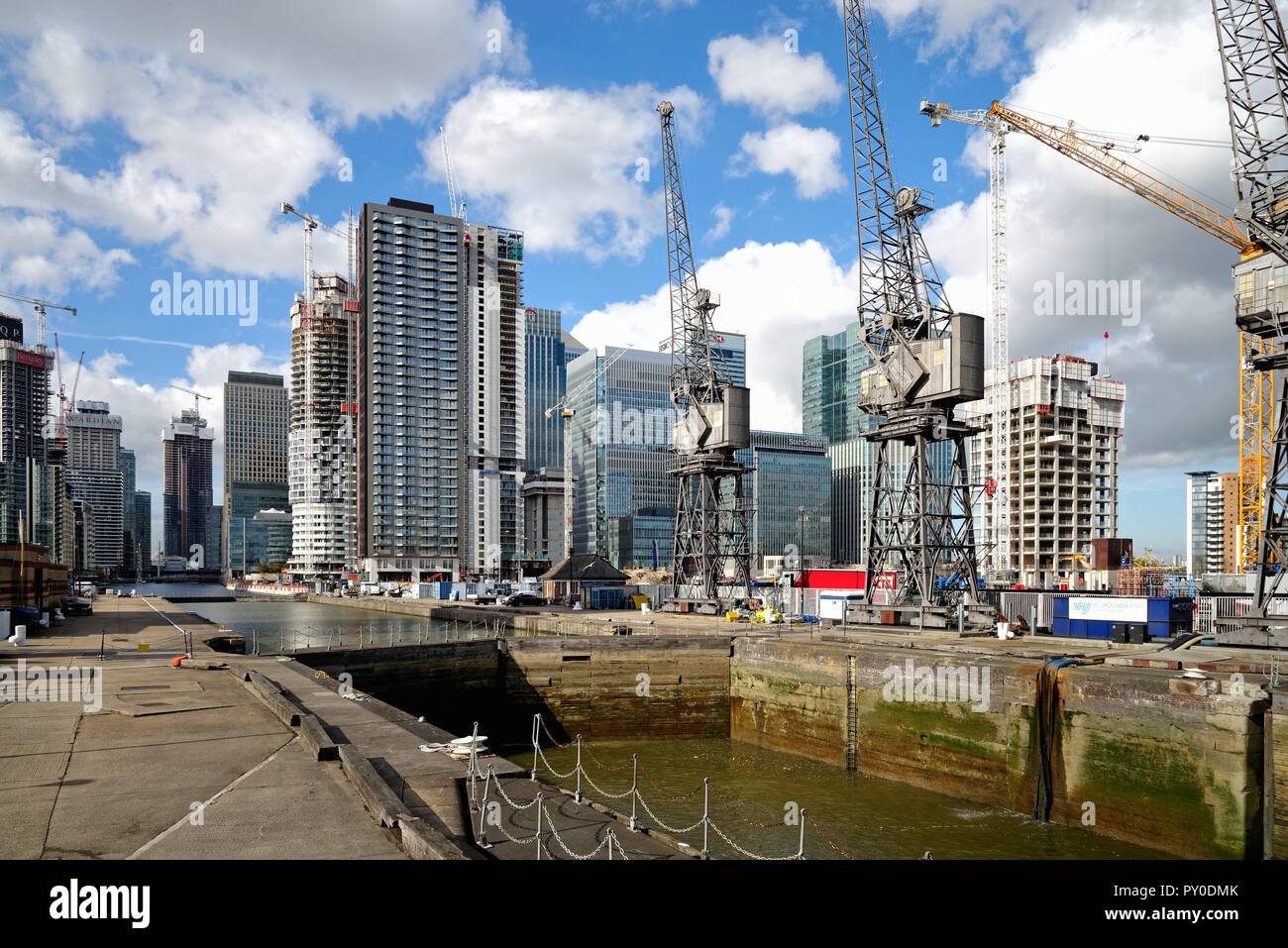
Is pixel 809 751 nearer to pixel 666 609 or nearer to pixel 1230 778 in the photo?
pixel 1230 778

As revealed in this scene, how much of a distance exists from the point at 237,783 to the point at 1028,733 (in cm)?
2903

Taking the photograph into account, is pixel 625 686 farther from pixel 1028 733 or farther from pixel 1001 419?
pixel 1001 419

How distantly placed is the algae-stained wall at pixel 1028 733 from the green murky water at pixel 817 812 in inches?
41.0

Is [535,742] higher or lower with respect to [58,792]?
higher

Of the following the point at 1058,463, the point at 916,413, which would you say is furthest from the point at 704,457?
the point at 1058,463

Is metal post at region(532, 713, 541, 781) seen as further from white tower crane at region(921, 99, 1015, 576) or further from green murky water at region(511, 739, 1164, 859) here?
white tower crane at region(921, 99, 1015, 576)

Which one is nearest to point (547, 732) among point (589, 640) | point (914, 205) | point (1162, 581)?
point (589, 640)

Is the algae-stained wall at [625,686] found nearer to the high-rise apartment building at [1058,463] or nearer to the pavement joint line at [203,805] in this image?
the pavement joint line at [203,805]

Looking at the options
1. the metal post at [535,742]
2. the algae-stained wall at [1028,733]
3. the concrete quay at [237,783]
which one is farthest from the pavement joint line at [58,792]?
the algae-stained wall at [1028,733]

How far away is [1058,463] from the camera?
17625 cm

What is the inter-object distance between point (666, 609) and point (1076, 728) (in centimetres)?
5792

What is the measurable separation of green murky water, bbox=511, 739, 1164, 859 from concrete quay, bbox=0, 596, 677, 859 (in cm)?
1075

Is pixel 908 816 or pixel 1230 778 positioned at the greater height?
pixel 1230 778
